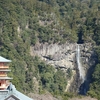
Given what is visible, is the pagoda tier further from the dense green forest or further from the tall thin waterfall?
the tall thin waterfall

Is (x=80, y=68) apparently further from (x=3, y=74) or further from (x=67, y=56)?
(x=3, y=74)

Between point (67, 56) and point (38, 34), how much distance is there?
6201 millimetres

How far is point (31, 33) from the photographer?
104625 millimetres

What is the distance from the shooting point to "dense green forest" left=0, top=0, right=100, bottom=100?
98.0 meters

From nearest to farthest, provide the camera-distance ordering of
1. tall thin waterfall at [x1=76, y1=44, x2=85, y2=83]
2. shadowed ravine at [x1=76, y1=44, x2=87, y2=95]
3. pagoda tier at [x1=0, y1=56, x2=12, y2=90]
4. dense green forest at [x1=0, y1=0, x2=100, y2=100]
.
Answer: pagoda tier at [x1=0, y1=56, x2=12, y2=90], dense green forest at [x1=0, y1=0, x2=100, y2=100], shadowed ravine at [x1=76, y1=44, x2=87, y2=95], tall thin waterfall at [x1=76, y1=44, x2=85, y2=83]

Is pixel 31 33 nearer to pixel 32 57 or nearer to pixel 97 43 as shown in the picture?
pixel 32 57

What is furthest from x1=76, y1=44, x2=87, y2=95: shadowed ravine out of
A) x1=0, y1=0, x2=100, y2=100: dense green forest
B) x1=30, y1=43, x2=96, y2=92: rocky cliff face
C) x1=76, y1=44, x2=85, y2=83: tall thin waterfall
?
x1=0, y1=0, x2=100, y2=100: dense green forest

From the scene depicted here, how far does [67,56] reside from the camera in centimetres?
10812

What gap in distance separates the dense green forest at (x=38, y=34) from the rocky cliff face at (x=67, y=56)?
3.00ft

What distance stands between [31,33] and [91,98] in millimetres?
27705

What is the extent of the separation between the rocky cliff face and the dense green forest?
914 millimetres

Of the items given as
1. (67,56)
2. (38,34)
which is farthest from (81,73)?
(38,34)

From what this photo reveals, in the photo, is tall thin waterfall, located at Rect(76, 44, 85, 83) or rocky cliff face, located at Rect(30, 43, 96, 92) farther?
tall thin waterfall, located at Rect(76, 44, 85, 83)

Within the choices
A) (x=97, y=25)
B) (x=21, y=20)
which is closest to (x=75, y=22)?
(x=97, y=25)
